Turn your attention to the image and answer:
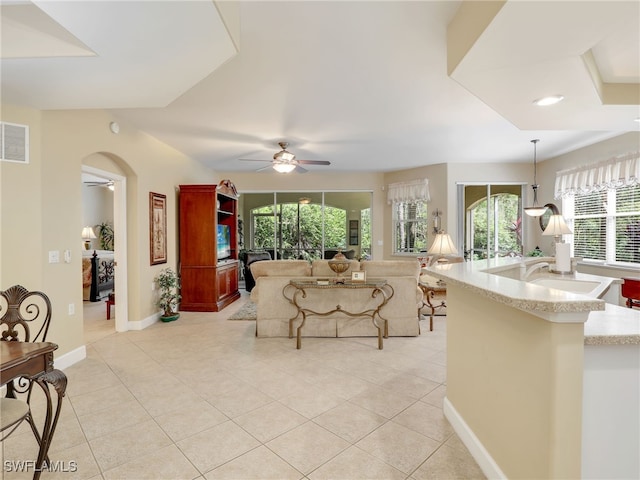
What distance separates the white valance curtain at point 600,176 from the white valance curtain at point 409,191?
7.47 ft

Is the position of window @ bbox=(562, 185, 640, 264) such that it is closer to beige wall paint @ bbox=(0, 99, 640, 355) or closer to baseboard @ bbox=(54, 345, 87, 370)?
beige wall paint @ bbox=(0, 99, 640, 355)

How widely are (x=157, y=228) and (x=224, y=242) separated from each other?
1532 mm

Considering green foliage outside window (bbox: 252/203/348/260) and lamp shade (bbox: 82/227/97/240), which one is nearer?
lamp shade (bbox: 82/227/97/240)

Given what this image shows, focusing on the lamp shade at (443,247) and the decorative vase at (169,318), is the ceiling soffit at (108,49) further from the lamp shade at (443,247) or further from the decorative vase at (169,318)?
the lamp shade at (443,247)

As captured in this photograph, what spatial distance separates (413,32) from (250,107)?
1980 millimetres

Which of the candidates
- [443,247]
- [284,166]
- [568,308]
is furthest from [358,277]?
[568,308]

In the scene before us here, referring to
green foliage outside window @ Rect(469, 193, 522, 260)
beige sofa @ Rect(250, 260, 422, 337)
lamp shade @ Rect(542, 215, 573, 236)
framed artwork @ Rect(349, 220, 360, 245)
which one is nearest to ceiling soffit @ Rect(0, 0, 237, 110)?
beige sofa @ Rect(250, 260, 422, 337)

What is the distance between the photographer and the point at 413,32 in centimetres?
223

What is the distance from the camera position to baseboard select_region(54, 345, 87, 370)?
10.1 ft

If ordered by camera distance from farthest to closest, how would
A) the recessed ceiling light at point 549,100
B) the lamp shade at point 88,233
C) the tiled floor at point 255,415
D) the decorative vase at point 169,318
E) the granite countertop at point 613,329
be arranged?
the lamp shade at point 88,233, the decorative vase at point 169,318, the recessed ceiling light at point 549,100, the tiled floor at point 255,415, the granite countertop at point 613,329

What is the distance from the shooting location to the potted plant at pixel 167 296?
4.75 metres

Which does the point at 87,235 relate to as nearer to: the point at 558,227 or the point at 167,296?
the point at 167,296

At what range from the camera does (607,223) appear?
487cm

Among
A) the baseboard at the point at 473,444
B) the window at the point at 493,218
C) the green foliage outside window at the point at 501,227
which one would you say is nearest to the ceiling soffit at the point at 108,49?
the baseboard at the point at 473,444
